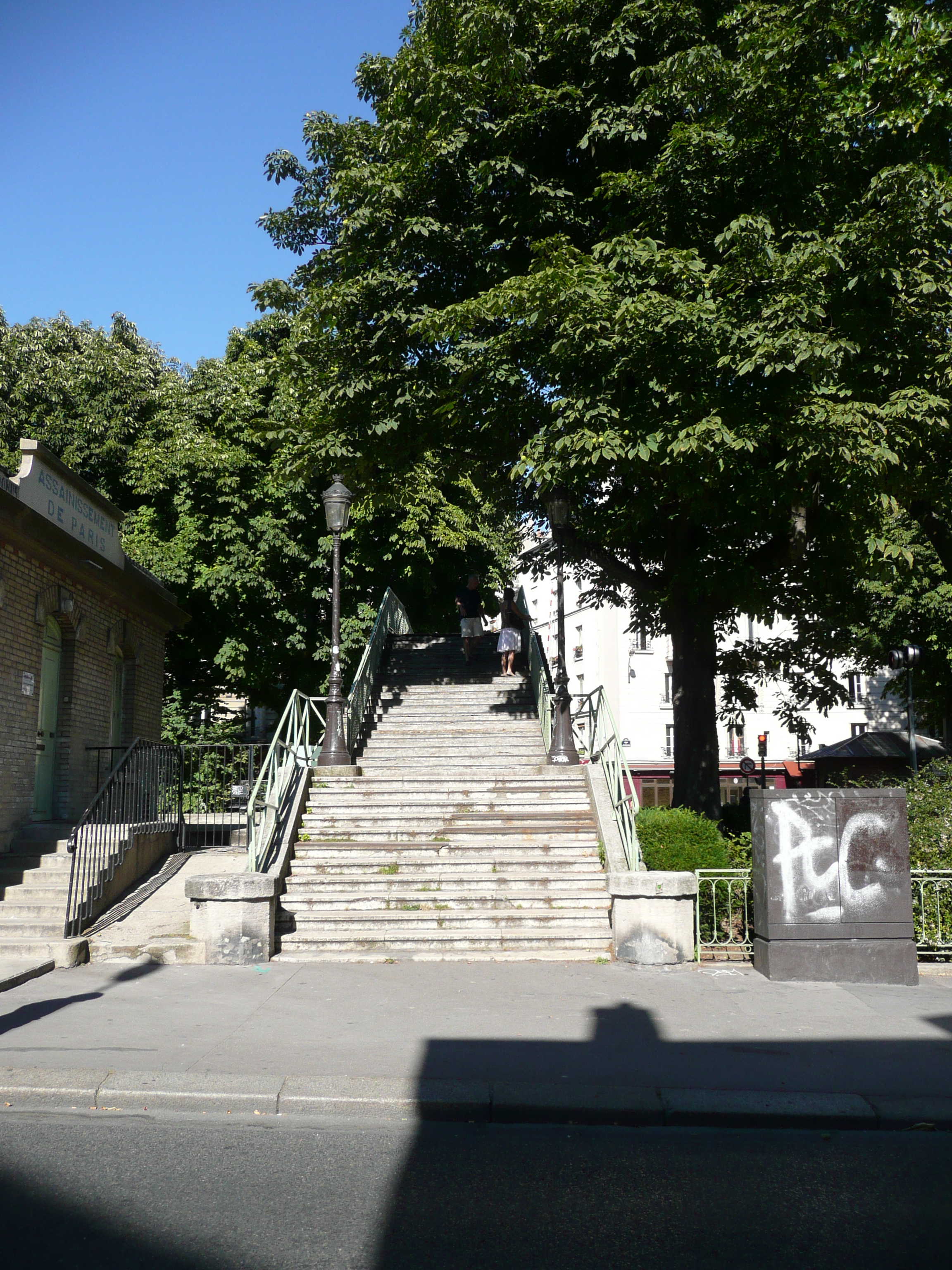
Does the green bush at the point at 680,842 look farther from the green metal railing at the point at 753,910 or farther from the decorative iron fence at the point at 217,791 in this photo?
the decorative iron fence at the point at 217,791

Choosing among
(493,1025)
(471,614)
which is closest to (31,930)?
(493,1025)

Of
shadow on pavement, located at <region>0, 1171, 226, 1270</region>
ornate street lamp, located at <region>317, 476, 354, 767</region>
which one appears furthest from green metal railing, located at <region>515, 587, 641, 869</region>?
shadow on pavement, located at <region>0, 1171, 226, 1270</region>

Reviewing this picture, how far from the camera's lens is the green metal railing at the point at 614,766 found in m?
9.88

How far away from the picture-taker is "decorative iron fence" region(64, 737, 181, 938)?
9648mm

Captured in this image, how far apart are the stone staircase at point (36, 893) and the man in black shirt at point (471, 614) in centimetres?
811

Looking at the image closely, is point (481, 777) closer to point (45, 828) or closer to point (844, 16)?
point (45, 828)

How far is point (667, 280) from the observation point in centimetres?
1117

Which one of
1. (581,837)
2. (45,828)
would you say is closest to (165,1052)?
(581,837)

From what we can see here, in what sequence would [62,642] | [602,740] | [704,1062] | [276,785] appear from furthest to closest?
[62,642] → [602,740] → [276,785] → [704,1062]

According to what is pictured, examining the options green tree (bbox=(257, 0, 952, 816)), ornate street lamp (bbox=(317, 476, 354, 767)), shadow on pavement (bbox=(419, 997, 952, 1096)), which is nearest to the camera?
shadow on pavement (bbox=(419, 997, 952, 1096))

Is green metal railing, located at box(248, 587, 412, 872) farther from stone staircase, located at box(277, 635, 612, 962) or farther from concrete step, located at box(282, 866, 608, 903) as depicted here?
concrete step, located at box(282, 866, 608, 903)

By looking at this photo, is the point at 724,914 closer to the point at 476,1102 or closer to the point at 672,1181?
the point at 476,1102

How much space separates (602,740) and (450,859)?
367 centimetres

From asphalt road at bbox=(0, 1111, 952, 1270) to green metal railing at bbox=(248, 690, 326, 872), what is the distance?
4676mm
